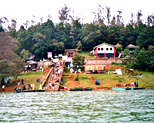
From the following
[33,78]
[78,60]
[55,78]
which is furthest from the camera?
[78,60]

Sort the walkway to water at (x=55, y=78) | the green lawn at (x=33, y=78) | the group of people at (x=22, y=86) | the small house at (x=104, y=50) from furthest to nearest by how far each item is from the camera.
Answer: the small house at (x=104, y=50) → the green lawn at (x=33, y=78) → the group of people at (x=22, y=86) → the walkway to water at (x=55, y=78)

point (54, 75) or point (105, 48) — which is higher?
point (105, 48)

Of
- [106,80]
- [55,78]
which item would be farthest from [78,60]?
[106,80]

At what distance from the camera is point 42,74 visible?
65750mm

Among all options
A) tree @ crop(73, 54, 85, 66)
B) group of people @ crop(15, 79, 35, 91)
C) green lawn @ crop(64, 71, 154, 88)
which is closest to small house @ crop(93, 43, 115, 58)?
tree @ crop(73, 54, 85, 66)

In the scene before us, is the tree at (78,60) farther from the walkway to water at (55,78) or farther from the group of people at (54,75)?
the group of people at (54,75)

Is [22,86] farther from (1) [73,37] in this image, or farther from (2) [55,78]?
(1) [73,37]

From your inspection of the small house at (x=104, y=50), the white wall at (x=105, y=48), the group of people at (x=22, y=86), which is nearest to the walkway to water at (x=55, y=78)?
the group of people at (x=22, y=86)

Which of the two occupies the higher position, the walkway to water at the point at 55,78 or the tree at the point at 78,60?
the tree at the point at 78,60

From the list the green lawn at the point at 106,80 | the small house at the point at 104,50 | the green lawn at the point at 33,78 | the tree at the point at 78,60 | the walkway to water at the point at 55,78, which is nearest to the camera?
the walkway to water at the point at 55,78

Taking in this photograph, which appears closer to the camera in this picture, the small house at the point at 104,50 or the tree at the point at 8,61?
the tree at the point at 8,61

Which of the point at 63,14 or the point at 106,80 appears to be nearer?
the point at 106,80

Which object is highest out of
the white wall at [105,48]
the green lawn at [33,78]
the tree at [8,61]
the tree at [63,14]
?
the tree at [63,14]

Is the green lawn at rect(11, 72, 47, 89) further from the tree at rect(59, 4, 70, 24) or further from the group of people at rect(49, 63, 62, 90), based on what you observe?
the tree at rect(59, 4, 70, 24)
